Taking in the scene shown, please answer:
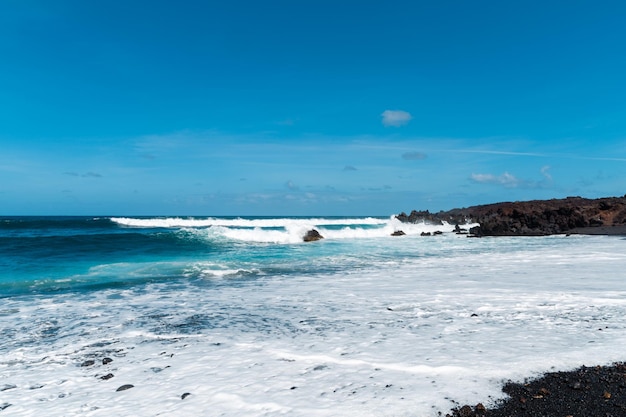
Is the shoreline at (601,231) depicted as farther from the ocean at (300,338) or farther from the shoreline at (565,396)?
the shoreline at (565,396)

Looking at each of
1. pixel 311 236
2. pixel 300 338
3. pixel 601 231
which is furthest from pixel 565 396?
pixel 601 231

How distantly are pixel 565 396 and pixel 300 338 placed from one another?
3.37 meters

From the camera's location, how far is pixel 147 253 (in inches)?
827

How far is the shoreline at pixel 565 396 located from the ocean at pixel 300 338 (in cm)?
14

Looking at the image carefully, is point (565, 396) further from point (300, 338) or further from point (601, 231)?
point (601, 231)

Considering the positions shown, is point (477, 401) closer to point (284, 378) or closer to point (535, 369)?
point (535, 369)

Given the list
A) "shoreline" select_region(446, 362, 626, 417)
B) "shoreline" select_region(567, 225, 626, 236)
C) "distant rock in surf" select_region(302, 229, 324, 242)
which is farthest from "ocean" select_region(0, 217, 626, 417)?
"distant rock in surf" select_region(302, 229, 324, 242)

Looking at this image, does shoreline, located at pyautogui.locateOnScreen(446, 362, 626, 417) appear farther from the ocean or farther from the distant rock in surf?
the distant rock in surf

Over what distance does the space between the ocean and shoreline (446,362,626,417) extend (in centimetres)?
14

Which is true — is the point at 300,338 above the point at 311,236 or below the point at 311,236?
below

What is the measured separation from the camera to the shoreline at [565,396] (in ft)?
11.9

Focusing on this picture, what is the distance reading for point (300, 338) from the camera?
20.0 feet

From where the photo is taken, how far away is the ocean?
4145 mm

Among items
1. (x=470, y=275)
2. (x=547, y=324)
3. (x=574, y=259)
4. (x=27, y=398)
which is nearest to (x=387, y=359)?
(x=547, y=324)
